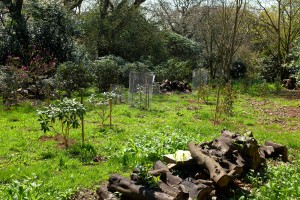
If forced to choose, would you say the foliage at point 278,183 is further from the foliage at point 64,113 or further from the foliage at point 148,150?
the foliage at point 64,113

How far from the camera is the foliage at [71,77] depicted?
45.8ft

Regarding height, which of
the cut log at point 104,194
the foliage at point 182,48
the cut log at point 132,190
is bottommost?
the cut log at point 104,194

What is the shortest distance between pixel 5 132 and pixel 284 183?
6.23 metres

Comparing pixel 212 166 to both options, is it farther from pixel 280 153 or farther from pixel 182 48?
pixel 182 48

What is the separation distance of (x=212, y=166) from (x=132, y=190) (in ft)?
3.96

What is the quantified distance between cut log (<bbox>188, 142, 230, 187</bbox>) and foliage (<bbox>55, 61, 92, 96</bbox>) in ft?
30.9

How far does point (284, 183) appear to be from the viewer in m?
4.97

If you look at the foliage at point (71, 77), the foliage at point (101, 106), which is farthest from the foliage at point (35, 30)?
the foliage at point (101, 106)

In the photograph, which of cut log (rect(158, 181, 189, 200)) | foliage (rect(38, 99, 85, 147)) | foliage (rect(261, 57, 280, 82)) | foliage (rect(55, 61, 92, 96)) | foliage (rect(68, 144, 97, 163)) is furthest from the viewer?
foliage (rect(261, 57, 280, 82))

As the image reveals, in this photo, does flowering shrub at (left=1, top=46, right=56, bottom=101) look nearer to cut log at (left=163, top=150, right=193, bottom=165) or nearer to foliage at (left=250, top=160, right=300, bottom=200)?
cut log at (left=163, top=150, right=193, bottom=165)

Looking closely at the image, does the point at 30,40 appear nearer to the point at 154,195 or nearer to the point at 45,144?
the point at 45,144

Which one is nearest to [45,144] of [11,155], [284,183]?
[11,155]

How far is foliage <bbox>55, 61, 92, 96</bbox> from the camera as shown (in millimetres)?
13945

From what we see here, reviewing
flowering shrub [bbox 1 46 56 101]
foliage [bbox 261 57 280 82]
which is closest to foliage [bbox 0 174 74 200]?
flowering shrub [bbox 1 46 56 101]
